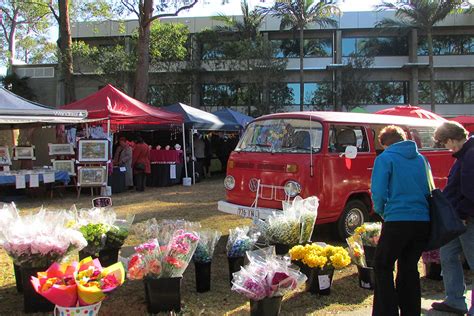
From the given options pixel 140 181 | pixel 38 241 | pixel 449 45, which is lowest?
pixel 140 181

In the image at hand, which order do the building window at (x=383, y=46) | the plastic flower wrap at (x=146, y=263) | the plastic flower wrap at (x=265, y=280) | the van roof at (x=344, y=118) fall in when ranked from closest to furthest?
the plastic flower wrap at (x=265, y=280)
the plastic flower wrap at (x=146, y=263)
the van roof at (x=344, y=118)
the building window at (x=383, y=46)

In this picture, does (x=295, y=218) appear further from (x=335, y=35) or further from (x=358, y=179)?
(x=335, y=35)

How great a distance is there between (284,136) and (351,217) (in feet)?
5.41

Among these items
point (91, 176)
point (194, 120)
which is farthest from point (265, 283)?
point (194, 120)

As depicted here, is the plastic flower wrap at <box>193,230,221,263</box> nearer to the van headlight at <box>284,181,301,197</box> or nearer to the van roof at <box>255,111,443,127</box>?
the van headlight at <box>284,181,301,197</box>

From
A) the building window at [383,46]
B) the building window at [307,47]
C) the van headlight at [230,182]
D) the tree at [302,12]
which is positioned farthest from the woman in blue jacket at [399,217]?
the building window at [383,46]

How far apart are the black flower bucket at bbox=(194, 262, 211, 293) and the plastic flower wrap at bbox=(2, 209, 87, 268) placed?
1301 millimetres

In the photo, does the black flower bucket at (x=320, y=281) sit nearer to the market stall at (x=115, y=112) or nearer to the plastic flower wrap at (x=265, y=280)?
the plastic flower wrap at (x=265, y=280)

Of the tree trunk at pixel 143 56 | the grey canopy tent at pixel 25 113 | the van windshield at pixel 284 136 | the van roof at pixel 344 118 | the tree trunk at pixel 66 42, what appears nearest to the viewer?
the van windshield at pixel 284 136

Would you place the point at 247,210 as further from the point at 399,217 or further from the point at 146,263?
the point at 399,217

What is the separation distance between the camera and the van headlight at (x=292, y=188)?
20.8 ft

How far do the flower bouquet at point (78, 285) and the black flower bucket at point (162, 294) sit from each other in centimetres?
81

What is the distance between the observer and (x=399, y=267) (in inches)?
154

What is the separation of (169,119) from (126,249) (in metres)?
7.96
